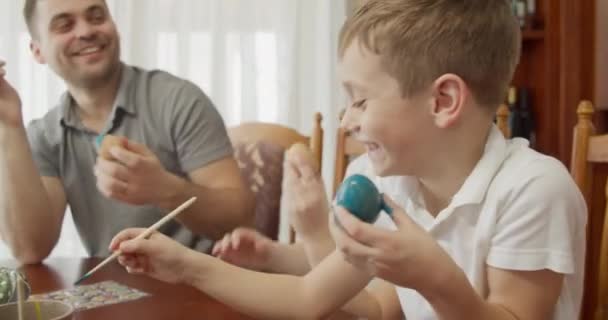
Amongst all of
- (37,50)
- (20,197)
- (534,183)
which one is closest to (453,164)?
(534,183)

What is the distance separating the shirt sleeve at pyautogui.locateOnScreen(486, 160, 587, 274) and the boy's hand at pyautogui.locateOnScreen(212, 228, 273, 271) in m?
0.36

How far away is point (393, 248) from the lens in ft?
2.06

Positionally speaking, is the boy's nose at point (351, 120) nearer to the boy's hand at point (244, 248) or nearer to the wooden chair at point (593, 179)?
the boy's hand at point (244, 248)

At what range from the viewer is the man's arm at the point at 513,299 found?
69 centimetres

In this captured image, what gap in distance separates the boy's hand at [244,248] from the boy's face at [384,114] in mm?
249

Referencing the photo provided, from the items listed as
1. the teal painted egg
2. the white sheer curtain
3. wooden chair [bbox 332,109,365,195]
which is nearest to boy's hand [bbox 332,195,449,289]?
the teal painted egg

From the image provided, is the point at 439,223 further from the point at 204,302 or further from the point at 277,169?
the point at 277,169

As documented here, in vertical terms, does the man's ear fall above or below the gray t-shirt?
above

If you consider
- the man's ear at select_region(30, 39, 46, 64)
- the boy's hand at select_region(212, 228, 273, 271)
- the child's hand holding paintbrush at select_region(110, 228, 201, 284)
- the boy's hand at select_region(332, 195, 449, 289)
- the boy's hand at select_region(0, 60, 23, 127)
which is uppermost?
the man's ear at select_region(30, 39, 46, 64)

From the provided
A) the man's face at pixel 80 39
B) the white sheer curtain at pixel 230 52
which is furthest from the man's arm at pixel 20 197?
the white sheer curtain at pixel 230 52

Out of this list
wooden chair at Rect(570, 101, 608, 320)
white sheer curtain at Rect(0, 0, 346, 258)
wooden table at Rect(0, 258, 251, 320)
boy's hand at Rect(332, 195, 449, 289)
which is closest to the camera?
boy's hand at Rect(332, 195, 449, 289)

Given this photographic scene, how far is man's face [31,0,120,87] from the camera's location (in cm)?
162

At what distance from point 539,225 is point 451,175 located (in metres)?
0.15

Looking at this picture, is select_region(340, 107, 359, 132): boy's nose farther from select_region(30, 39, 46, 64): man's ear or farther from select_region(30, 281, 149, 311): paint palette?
select_region(30, 39, 46, 64): man's ear
